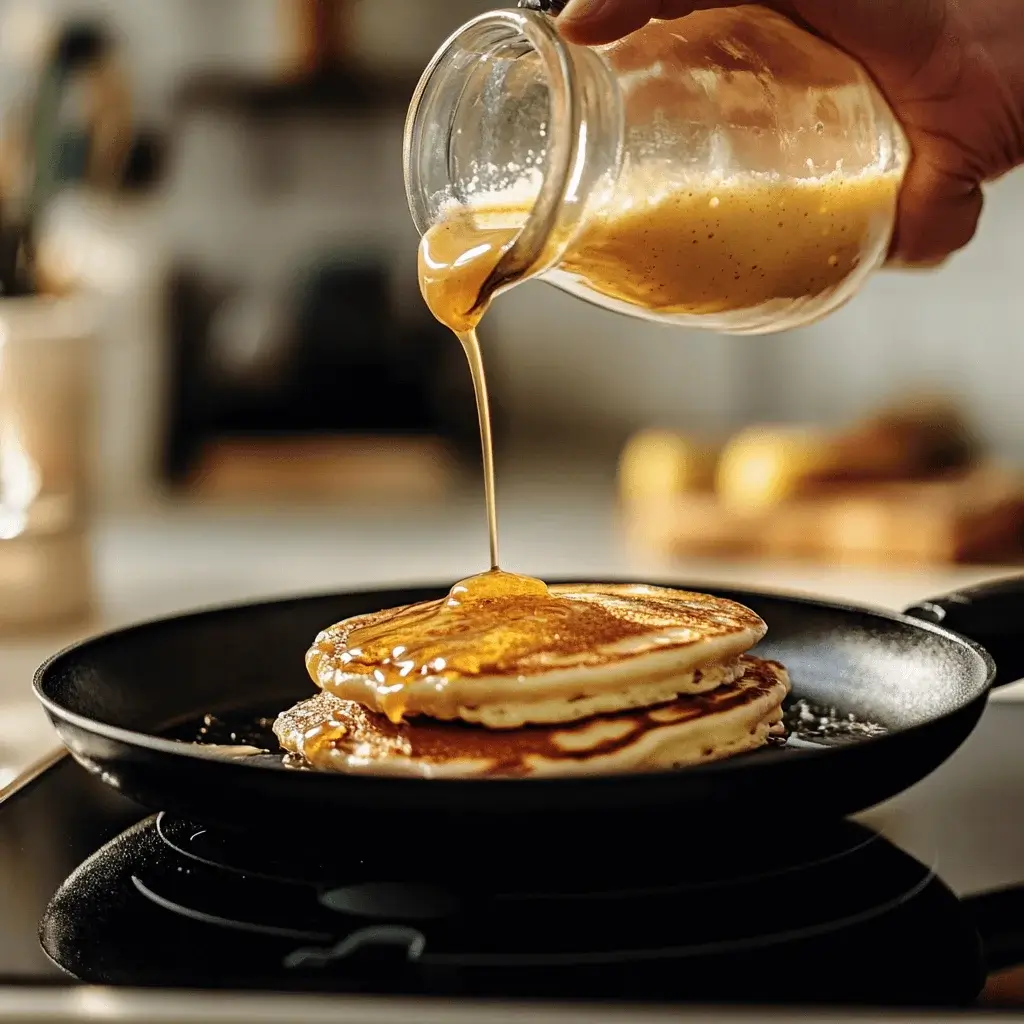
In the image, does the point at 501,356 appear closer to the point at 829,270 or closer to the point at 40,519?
the point at 40,519

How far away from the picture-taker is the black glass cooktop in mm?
632

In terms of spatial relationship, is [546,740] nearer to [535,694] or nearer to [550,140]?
[535,694]

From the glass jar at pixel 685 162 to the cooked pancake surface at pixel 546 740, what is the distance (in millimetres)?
256

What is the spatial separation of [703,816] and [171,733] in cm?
47

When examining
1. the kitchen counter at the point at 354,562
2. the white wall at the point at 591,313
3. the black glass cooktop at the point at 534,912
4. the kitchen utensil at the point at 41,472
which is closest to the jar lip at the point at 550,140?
the black glass cooktop at the point at 534,912

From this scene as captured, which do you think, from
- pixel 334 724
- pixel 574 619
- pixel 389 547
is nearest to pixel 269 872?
pixel 334 724

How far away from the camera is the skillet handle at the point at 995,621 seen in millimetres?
964

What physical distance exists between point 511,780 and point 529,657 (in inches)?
7.0

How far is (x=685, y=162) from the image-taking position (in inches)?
35.9

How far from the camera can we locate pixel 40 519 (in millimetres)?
1665

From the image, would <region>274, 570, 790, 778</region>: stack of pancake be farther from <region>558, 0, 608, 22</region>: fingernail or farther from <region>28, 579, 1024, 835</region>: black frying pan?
<region>558, 0, 608, 22</region>: fingernail

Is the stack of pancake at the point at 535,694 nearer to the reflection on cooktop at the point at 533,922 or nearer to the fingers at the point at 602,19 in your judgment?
the reflection on cooktop at the point at 533,922

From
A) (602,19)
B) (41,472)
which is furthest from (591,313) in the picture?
(602,19)

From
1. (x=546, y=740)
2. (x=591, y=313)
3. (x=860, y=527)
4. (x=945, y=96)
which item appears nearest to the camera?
(x=546, y=740)
